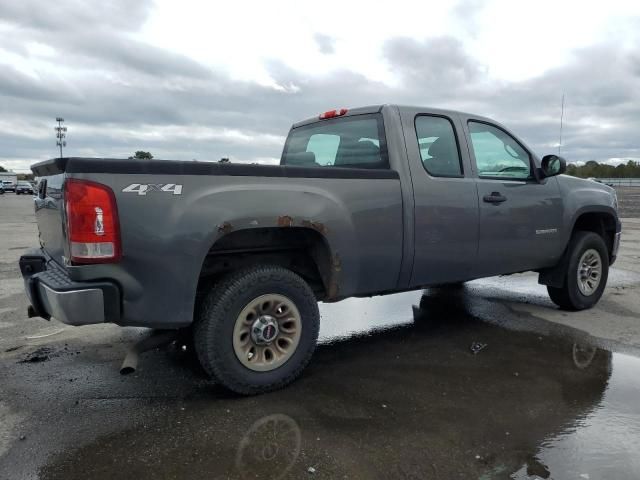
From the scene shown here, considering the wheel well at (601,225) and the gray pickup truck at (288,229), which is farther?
the wheel well at (601,225)

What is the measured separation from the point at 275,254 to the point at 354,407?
120 cm

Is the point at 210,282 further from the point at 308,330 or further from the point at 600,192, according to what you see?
the point at 600,192

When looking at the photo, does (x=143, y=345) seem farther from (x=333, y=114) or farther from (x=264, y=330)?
(x=333, y=114)

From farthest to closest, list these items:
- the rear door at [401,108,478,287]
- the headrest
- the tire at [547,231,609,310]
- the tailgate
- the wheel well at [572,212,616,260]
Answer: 1. the wheel well at [572,212,616,260]
2. the tire at [547,231,609,310]
3. the headrest
4. the rear door at [401,108,478,287]
5. the tailgate

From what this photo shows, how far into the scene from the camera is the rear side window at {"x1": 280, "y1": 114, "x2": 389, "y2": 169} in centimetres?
416

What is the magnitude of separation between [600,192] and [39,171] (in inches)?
215

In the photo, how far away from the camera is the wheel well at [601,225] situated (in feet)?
18.7

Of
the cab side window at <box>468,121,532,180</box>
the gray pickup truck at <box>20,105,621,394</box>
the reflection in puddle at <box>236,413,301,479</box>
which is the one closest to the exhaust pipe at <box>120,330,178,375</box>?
the gray pickup truck at <box>20,105,621,394</box>

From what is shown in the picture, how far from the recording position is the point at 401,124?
4.10 metres

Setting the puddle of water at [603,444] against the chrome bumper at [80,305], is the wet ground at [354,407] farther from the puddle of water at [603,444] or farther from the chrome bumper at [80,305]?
the chrome bumper at [80,305]

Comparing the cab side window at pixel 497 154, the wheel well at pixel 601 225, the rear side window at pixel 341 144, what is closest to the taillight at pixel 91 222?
the rear side window at pixel 341 144

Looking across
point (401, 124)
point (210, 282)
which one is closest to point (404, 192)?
point (401, 124)

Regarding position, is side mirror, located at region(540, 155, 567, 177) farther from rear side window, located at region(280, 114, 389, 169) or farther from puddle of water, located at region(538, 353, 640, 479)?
puddle of water, located at region(538, 353, 640, 479)

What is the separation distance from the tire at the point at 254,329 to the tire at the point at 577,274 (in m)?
3.24
